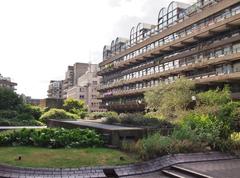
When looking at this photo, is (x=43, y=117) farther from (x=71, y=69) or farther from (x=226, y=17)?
(x=71, y=69)

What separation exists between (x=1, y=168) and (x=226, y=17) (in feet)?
118

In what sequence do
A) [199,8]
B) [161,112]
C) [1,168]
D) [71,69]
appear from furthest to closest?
[71,69], [199,8], [161,112], [1,168]

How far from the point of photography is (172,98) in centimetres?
3234

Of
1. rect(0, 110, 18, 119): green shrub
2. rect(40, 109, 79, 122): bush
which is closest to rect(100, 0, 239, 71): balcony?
rect(40, 109, 79, 122): bush

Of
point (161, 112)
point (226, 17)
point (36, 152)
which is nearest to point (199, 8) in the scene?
point (226, 17)

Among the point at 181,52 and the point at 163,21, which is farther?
the point at 163,21

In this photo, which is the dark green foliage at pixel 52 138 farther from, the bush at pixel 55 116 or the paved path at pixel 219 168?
the bush at pixel 55 116

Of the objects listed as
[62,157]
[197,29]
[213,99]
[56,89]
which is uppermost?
[56,89]

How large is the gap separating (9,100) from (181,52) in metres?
28.1

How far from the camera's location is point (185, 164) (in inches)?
500

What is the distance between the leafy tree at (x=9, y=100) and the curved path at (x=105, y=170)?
35.4m

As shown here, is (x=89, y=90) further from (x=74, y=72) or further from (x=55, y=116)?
(x=55, y=116)

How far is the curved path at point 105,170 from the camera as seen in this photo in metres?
10.8

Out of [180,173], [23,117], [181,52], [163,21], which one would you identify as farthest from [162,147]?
[163,21]
